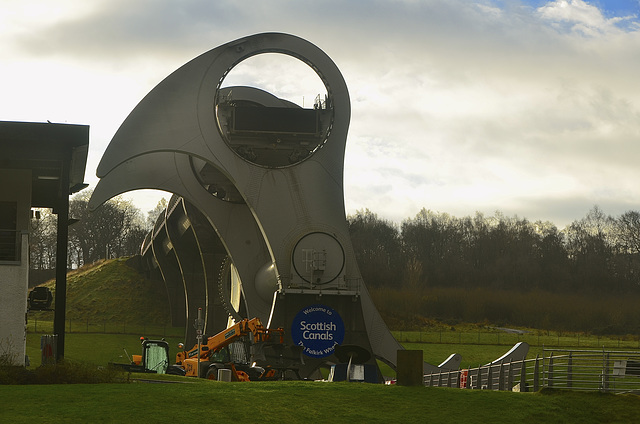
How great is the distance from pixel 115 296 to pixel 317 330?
51382 mm

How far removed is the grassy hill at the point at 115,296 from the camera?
83.0 m

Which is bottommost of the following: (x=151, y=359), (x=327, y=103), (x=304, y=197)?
(x=151, y=359)

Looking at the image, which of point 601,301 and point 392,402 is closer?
point 392,402

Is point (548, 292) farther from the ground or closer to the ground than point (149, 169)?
closer to the ground

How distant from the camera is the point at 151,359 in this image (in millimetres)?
33844

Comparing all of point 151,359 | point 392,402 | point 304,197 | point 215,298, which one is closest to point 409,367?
point 392,402

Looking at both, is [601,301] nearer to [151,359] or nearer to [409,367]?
[151,359]

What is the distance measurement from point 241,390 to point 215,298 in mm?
41840

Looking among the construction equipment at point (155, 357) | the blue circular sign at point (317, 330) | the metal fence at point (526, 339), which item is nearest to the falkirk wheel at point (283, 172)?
the blue circular sign at point (317, 330)

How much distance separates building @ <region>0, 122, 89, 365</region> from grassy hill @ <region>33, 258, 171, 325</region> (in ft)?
190

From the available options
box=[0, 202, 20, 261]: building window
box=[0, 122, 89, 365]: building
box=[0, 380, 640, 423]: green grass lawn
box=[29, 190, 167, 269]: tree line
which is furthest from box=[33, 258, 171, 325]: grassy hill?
box=[0, 380, 640, 423]: green grass lawn

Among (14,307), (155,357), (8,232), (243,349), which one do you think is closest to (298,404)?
(14,307)

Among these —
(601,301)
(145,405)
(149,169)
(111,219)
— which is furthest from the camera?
(111,219)

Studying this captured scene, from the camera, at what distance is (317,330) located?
128 ft
